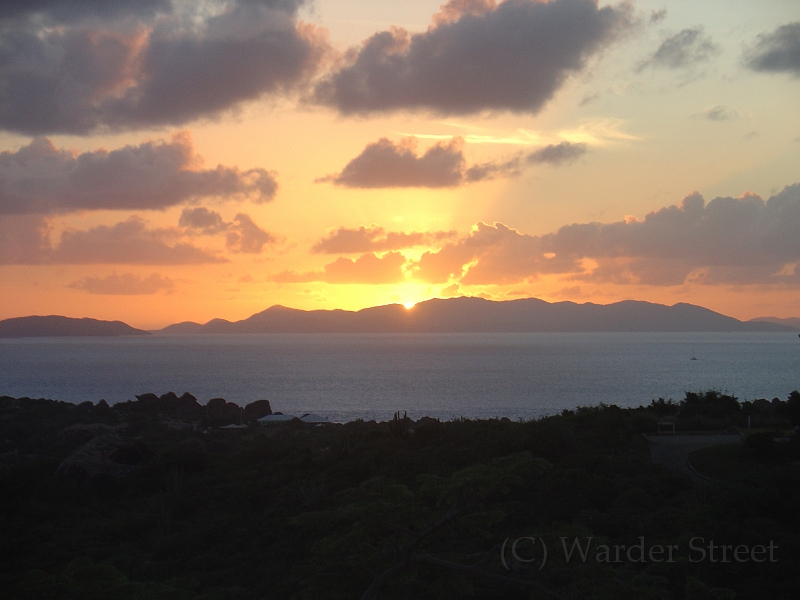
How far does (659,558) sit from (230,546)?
9.81m

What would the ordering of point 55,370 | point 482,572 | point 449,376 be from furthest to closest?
point 55,370, point 449,376, point 482,572

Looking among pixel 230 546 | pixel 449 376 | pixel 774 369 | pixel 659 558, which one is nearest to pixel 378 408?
pixel 449 376

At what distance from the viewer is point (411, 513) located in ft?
28.0

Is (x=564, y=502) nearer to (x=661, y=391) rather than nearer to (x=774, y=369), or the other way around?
(x=661, y=391)

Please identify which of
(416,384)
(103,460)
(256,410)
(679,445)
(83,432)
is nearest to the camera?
(679,445)

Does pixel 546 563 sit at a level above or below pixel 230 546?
above

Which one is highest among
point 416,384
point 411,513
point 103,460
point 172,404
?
point 411,513

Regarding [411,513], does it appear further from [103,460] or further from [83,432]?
[83,432]

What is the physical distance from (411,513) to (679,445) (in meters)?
14.8

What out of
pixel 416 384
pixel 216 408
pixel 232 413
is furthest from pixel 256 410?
pixel 416 384

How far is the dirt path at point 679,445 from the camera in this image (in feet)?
59.8

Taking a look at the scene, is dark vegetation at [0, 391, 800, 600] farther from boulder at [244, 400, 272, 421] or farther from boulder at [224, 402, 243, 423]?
boulder at [244, 400, 272, 421]

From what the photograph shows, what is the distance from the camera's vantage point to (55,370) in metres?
126

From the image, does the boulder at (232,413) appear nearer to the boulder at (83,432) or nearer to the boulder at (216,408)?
the boulder at (216,408)
